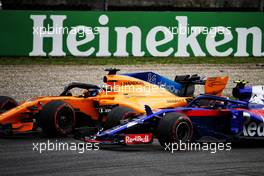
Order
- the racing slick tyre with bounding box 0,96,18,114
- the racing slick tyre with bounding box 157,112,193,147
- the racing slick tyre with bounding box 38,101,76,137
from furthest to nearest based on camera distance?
1. the racing slick tyre with bounding box 0,96,18,114
2. the racing slick tyre with bounding box 38,101,76,137
3. the racing slick tyre with bounding box 157,112,193,147

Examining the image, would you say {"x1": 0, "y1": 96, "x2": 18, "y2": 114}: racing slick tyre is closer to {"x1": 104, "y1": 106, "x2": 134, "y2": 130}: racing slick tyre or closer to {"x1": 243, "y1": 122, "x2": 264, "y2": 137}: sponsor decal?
{"x1": 104, "y1": 106, "x2": 134, "y2": 130}: racing slick tyre

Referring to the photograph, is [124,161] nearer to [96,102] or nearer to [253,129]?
[253,129]

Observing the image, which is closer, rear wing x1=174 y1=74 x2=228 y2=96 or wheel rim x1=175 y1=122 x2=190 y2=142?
wheel rim x1=175 y1=122 x2=190 y2=142

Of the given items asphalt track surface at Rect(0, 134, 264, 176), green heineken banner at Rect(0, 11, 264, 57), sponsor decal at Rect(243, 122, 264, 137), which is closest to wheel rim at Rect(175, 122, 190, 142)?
asphalt track surface at Rect(0, 134, 264, 176)

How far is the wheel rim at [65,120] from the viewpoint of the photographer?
12.9 m

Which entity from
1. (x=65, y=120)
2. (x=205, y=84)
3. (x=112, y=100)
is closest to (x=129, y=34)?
(x=205, y=84)

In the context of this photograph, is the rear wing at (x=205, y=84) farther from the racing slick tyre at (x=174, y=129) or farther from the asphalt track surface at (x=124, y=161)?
the racing slick tyre at (x=174, y=129)

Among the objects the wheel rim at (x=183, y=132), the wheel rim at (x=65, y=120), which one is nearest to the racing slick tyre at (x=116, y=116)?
the wheel rim at (x=65, y=120)

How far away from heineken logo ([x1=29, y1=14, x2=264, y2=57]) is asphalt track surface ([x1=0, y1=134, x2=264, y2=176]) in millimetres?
13754

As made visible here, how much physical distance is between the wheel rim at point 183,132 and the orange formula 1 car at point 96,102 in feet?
3.79

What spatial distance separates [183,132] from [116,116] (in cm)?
110

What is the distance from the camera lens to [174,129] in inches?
453

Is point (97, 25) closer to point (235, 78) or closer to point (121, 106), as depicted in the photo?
point (235, 78)

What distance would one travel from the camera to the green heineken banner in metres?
25.9
